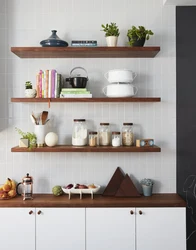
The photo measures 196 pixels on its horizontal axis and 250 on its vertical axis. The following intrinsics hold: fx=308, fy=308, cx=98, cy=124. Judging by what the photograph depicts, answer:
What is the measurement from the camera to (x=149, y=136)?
112 inches

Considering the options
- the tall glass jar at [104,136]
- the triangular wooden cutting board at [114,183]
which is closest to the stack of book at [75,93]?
the tall glass jar at [104,136]

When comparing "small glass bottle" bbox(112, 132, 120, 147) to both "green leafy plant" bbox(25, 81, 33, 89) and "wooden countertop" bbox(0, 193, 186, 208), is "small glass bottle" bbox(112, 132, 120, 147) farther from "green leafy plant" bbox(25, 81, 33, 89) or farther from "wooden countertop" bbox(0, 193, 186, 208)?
"green leafy plant" bbox(25, 81, 33, 89)

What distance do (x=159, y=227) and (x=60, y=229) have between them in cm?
81

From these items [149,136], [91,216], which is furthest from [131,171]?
[91,216]

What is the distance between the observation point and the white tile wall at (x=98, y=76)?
2.84 metres

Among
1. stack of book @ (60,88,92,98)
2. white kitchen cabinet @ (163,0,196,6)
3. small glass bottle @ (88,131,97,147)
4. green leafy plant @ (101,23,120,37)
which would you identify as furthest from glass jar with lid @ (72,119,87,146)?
white kitchen cabinet @ (163,0,196,6)

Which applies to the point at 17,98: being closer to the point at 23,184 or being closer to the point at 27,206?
the point at 23,184

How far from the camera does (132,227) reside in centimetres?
252

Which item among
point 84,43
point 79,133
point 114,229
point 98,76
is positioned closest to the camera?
point 114,229

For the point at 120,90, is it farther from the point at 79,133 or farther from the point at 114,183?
the point at 114,183

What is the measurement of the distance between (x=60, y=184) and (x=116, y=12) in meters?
1.67

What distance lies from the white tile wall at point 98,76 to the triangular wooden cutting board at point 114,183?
0.22 feet

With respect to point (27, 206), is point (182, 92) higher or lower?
higher

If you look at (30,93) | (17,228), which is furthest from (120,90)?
(17,228)
